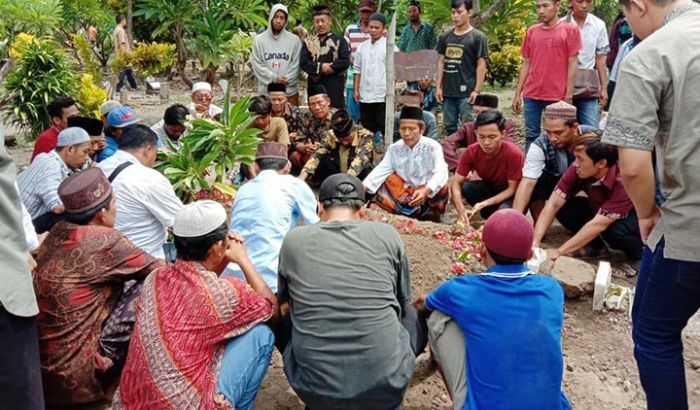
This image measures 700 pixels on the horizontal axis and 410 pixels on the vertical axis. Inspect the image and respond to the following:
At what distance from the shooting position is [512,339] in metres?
2.44

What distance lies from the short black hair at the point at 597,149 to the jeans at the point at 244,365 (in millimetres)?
2607

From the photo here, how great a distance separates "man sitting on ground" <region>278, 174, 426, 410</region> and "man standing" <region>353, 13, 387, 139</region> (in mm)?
4411

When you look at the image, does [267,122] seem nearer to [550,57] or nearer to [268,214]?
[550,57]

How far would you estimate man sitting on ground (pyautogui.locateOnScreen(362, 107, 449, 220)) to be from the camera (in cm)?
539

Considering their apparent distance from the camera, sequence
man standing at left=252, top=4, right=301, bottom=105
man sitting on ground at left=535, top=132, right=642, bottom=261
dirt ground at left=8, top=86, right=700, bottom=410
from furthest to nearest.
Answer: man standing at left=252, top=4, right=301, bottom=105
man sitting on ground at left=535, top=132, right=642, bottom=261
dirt ground at left=8, top=86, right=700, bottom=410

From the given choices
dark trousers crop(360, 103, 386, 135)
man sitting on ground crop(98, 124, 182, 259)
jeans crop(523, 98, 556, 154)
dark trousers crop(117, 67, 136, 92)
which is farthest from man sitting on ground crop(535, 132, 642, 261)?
dark trousers crop(117, 67, 136, 92)

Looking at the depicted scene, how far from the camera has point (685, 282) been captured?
86.9 inches

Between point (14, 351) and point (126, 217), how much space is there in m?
1.69

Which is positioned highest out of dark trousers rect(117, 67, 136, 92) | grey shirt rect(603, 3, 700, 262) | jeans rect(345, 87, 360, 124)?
grey shirt rect(603, 3, 700, 262)

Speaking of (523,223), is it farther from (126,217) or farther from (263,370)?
(126,217)

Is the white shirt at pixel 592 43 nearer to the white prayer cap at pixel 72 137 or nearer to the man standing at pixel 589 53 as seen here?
the man standing at pixel 589 53

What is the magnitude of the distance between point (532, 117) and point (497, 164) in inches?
48.4

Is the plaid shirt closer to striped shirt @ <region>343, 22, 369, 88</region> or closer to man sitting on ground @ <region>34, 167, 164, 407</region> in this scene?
striped shirt @ <region>343, 22, 369, 88</region>

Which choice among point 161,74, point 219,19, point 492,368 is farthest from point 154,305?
point 161,74
